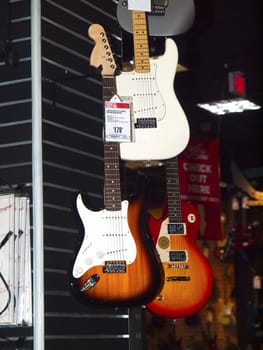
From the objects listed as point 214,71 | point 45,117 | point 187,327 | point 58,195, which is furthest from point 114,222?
point 187,327

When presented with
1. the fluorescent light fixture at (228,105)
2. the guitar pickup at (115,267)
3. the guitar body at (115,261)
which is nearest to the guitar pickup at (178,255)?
the guitar body at (115,261)

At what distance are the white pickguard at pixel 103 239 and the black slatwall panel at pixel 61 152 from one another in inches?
1.7

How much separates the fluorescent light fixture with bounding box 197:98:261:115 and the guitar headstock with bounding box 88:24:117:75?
4776 millimetres

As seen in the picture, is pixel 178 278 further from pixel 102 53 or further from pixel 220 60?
pixel 220 60

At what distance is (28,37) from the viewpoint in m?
3.82

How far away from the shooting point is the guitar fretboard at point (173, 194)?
4250 millimetres

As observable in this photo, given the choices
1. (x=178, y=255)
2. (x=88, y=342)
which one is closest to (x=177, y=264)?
(x=178, y=255)

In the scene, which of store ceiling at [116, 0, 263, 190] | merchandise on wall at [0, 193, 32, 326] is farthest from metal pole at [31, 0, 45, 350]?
store ceiling at [116, 0, 263, 190]

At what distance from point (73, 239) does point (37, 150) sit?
1.58 ft

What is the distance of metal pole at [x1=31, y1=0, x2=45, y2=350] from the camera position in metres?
3.57

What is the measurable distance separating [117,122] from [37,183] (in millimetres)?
479

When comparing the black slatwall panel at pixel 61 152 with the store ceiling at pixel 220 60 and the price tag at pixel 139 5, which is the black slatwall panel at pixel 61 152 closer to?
the price tag at pixel 139 5

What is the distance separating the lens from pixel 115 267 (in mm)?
3473

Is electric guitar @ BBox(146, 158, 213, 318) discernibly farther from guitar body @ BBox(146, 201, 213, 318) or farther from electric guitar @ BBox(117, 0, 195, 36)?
electric guitar @ BBox(117, 0, 195, 36)
